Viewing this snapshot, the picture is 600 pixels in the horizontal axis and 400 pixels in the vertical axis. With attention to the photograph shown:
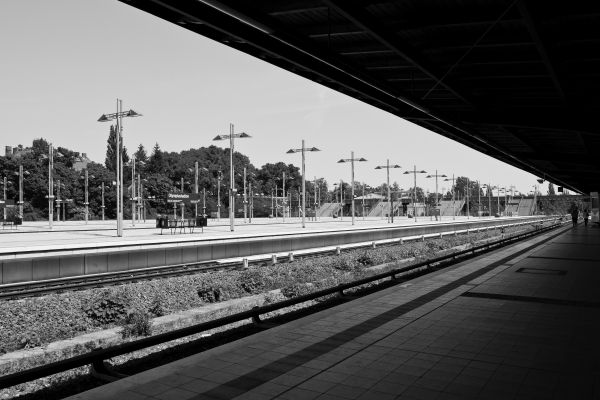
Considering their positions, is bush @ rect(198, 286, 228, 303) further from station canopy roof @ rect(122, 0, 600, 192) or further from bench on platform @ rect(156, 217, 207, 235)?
bench on platform @ rect(156, 217, 207, 235)

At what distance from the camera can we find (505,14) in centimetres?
868

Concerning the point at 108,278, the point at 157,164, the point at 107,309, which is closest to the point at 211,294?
the point at 107,309

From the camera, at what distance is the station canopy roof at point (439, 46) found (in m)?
8.32

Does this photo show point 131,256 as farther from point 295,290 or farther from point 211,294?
point 295,290

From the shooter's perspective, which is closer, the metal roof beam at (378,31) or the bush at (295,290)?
the metal roof beam at (378,31)

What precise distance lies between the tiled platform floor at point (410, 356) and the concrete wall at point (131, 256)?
1201 centimetres

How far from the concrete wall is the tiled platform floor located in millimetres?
12013

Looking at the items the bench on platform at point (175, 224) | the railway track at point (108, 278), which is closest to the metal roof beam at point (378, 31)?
the railway track at point (108, 278)

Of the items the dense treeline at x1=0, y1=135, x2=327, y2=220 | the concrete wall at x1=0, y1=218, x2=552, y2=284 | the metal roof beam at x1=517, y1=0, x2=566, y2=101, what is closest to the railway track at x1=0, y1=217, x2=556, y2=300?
the concrete wall at x1=0, y1=218, x2=552, y2=284

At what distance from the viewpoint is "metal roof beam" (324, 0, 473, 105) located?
7820 millimetres

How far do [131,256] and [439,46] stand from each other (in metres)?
14.3

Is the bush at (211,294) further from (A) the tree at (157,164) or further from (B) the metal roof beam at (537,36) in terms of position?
(A) the tree at (157,164)

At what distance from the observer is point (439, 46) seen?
35.6 feet

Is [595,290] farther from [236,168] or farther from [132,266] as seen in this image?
[236,168]
